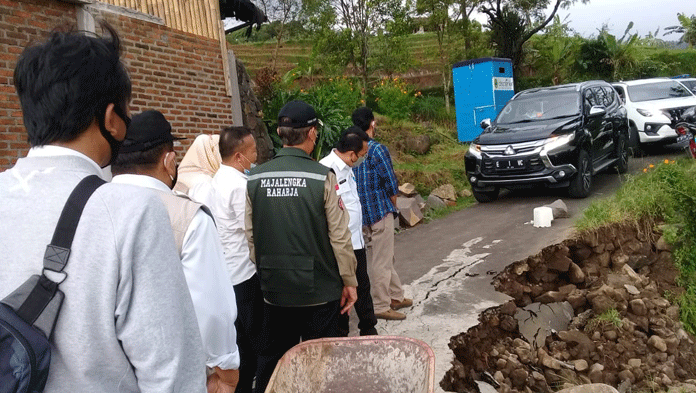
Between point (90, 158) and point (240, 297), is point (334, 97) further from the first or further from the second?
point (90, 158)

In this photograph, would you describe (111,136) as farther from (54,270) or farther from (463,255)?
(463,255)

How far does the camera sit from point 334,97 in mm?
12516

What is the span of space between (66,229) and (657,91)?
14.6 metres

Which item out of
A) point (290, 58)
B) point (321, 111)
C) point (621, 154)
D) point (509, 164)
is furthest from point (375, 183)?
point (290, 58)

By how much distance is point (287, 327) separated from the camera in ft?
12.1

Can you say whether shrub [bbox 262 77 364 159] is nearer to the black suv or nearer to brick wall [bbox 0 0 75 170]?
the black suv

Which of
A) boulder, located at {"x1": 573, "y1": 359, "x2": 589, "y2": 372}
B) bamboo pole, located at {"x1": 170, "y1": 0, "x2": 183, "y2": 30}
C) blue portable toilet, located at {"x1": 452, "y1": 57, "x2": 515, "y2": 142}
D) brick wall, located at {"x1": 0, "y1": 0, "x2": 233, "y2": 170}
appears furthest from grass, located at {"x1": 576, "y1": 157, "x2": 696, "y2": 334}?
blue portable toilet, located at {"x1": 452, "y1": 57, "x2": 515, "y2": 142}

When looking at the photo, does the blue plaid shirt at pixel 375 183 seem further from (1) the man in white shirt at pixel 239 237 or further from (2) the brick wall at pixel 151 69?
(2) the brick wall at pixel 151 69

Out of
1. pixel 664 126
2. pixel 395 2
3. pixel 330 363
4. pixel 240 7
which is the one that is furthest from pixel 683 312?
pixel 395 2

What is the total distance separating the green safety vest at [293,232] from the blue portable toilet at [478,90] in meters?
12.6

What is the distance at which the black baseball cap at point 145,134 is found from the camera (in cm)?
230

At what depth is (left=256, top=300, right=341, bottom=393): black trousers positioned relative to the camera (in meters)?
3.60

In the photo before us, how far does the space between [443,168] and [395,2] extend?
274 inches

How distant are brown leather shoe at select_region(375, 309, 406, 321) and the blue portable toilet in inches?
428
